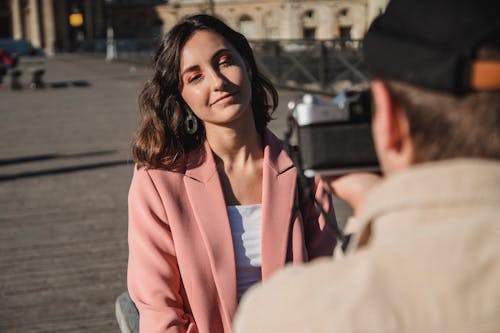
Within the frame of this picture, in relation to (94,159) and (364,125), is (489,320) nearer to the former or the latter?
(364,125)

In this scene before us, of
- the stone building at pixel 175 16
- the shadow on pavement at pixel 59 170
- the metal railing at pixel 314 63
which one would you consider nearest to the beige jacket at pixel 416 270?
the shadow on pavement at pixel 59 170

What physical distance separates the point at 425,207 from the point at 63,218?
615 centimetres

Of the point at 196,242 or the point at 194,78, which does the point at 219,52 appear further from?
the point at 196,242

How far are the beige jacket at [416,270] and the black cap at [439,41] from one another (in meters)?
0.10

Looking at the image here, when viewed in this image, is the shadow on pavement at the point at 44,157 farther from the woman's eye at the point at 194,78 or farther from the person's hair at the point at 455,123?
the person's hair at the point at 455,123

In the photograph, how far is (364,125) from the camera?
1300 mm

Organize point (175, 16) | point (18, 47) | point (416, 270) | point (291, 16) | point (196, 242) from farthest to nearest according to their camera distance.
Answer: point (175, 16) → point (291, 16) → point (18, 47) → point (196, 242) → point (416, 270)

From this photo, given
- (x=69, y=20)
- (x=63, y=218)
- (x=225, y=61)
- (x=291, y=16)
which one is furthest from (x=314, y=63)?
(x=291, y=16)

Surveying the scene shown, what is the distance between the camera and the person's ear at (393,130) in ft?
3.21

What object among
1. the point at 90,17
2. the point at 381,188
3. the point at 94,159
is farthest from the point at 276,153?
the point at 90,17

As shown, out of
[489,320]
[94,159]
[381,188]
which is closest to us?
[489,320]

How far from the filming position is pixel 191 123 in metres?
2.51

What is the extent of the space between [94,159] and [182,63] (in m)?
7.47

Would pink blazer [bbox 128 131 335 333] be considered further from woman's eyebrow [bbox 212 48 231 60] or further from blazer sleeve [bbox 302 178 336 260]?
woman's eyebrow [bbox 212 48 231 60]
